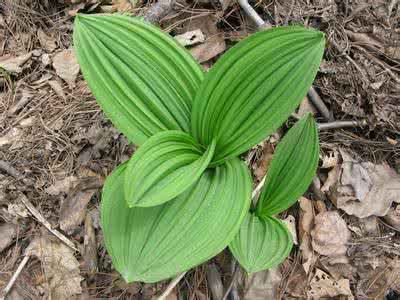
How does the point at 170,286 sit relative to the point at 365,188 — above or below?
above

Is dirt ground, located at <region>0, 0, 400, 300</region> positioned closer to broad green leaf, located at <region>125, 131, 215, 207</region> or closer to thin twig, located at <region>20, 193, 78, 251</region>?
thin twig, located at <region>20, 193, 78, 251</region>

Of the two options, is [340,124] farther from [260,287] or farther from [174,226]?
[174,226]

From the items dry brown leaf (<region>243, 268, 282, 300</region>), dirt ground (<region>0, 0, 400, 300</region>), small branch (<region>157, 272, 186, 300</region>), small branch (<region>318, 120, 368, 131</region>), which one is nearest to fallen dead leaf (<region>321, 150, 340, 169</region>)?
dirt ground (<region>0, 0, 400, 300</region>)

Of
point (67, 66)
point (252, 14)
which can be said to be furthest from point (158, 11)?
point (67, 66)

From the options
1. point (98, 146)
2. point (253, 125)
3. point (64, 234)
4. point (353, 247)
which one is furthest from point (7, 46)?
point (353, 247)

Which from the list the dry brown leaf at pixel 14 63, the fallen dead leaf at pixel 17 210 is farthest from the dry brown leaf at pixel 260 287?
the dry brown leaf at pixel 14 63

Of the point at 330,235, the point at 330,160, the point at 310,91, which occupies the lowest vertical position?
the point at 330,235

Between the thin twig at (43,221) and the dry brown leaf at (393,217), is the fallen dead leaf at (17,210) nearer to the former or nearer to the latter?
the thin twig at (43,221)
